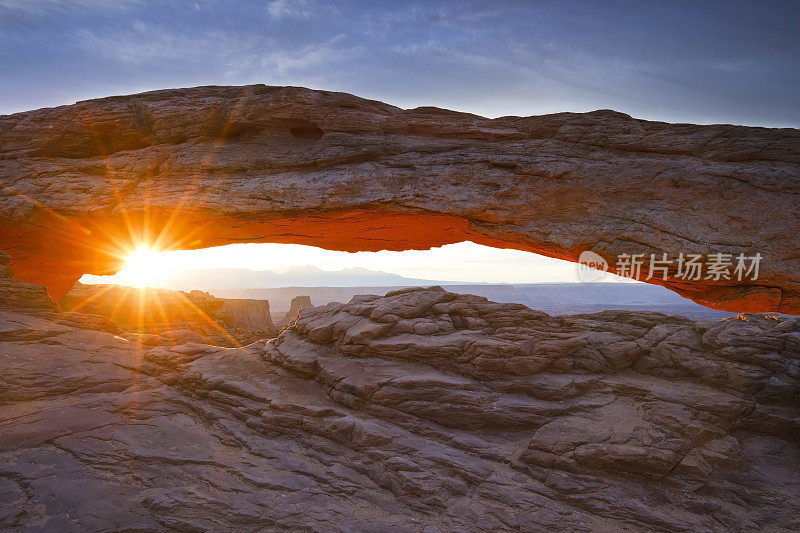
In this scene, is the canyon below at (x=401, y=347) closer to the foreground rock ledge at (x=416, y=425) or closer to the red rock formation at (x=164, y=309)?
the foreground rock ledge at (x=416, y=425)

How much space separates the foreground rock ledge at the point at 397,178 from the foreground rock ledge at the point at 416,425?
138 inches

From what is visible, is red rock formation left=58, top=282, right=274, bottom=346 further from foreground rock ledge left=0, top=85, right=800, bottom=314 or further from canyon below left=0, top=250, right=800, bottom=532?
canyon below left=0, top=250, right=800, bottom=532

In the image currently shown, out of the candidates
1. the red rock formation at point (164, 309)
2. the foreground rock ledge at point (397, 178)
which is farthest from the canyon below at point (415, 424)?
the red rock formation at point (164, 309)

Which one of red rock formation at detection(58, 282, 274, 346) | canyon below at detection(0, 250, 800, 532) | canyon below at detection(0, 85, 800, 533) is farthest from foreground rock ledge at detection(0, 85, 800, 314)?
red rock formation at detection(58, 282, 274, 346)

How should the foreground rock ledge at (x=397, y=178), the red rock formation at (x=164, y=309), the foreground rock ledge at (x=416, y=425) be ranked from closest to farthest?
1. the foreground rock ledge at (x=416, y=425)
2. the foreground rock ledge at (x=397, y=178)
3. the red rock formation at (x=164, y=309)

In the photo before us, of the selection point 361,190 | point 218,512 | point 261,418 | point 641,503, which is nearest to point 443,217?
point 361,190

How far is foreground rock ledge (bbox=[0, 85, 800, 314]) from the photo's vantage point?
55.4ft

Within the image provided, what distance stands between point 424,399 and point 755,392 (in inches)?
447

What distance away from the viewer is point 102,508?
10617 millimetres

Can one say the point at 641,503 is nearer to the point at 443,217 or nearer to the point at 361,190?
the point at 443,217

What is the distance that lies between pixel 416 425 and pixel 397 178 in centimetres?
1048

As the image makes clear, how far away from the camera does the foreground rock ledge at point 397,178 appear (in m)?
16.9

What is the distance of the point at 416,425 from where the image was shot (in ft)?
47.2

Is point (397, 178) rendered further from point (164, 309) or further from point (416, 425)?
point (164, 309)
